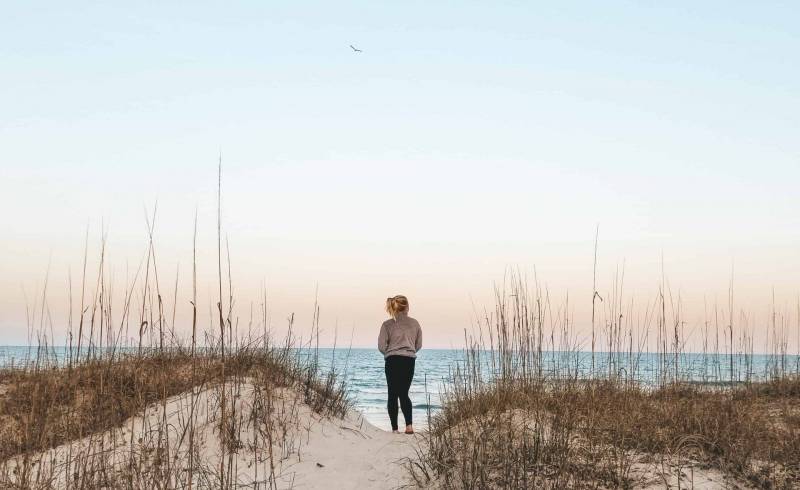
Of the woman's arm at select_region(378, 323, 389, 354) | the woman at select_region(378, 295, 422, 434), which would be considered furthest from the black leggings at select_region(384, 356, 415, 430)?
the woman's arm at select_region(378, 323, 389, 354)

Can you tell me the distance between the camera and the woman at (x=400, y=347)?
7.00m

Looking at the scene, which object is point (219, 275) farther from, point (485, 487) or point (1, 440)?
point (1, 440)

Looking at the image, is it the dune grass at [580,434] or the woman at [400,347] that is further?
the woman at [400,347]

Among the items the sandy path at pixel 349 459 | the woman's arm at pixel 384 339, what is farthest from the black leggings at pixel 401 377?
the sandy path at pixel 349 459

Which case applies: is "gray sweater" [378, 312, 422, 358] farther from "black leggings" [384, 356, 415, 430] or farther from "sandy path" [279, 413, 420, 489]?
"sandy path" [279, 413, 420, 489]

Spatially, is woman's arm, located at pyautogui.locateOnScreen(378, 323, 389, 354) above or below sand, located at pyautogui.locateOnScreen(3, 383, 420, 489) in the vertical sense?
above

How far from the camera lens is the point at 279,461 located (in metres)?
5.37

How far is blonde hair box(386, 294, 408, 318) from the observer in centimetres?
711

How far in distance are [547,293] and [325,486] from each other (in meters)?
2.62

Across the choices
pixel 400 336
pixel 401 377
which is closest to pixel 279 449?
→ pixel 401 377

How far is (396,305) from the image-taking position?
23.4ft

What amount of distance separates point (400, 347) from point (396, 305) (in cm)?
45

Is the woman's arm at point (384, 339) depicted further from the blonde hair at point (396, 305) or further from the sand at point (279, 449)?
the sand at point (279, 449)

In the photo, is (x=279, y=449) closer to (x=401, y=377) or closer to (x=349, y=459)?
(x=349, y=459)
